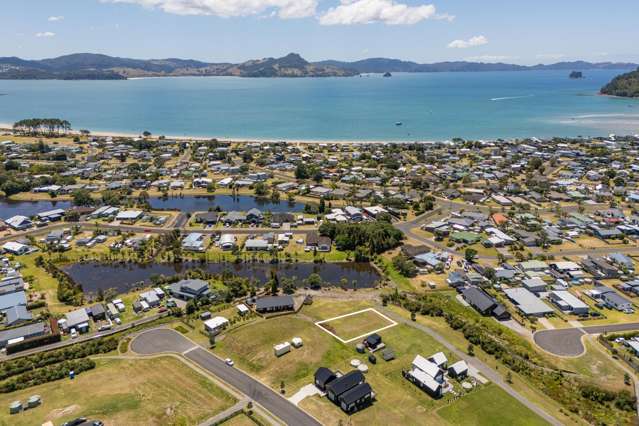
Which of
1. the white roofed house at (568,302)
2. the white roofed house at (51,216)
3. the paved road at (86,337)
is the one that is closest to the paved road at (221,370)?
the paved road at (86,337)

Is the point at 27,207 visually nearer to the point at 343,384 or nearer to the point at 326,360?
the point at 326,360

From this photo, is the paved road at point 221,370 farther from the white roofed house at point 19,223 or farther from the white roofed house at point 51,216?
the white roofed house at point 51,216

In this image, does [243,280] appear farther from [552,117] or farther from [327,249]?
[552,117]

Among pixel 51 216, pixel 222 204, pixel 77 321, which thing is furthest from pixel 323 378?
pixel 51 216

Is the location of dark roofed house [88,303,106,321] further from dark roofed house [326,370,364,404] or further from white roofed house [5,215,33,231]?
white roofed house [5,215,33,231]

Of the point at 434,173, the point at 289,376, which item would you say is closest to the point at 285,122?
the point at 434,173

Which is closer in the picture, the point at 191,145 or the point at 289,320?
the point at 289,320
